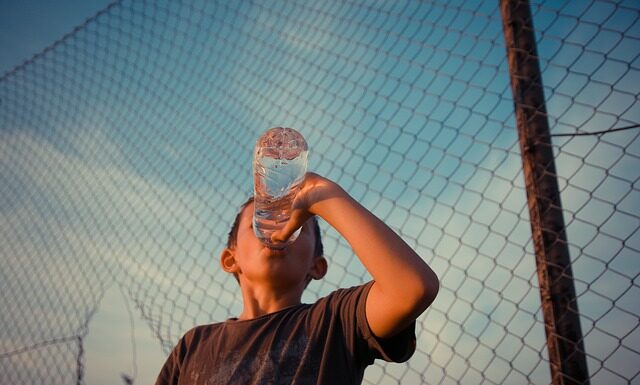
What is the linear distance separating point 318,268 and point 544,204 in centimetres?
78

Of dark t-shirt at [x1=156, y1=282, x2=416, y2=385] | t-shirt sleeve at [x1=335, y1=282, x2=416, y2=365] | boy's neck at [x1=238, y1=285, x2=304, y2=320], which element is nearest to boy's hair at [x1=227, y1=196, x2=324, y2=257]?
boy's neck at [x1=238, y1=285, x2=304, y2=320]

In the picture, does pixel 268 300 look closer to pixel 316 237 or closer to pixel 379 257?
pixel 316 237

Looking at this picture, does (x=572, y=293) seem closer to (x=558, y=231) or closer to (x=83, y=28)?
(x=558, y=231)

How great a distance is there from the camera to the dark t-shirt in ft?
3.84

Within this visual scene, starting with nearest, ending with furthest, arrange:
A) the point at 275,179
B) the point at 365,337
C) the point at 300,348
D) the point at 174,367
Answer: the point at 365,337 < the point at 300,348 < the point at 275,179 < the point at 174,367

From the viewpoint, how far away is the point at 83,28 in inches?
137

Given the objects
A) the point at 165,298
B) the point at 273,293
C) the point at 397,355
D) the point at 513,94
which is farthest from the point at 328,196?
the point at 165,298

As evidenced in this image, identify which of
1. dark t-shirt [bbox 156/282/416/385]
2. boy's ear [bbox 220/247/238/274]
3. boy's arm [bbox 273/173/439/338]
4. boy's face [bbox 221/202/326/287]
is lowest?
boy's ear [bbox 220/247/238/274]

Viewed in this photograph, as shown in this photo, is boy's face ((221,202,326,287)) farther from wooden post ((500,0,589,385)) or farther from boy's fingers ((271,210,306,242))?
wooden post ((500,0,589,385))

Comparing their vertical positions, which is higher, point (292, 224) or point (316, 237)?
point (292, 224)

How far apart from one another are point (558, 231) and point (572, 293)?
20 cm

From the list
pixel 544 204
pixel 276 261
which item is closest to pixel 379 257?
pixel 276 261

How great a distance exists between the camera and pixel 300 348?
1264 mm

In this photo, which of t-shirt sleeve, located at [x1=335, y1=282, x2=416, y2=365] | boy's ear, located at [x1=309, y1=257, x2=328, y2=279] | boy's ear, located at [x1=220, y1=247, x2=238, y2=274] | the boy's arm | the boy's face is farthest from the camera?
boy's ear, located at [x1=220, y1=247, x2=238, y2=274]
